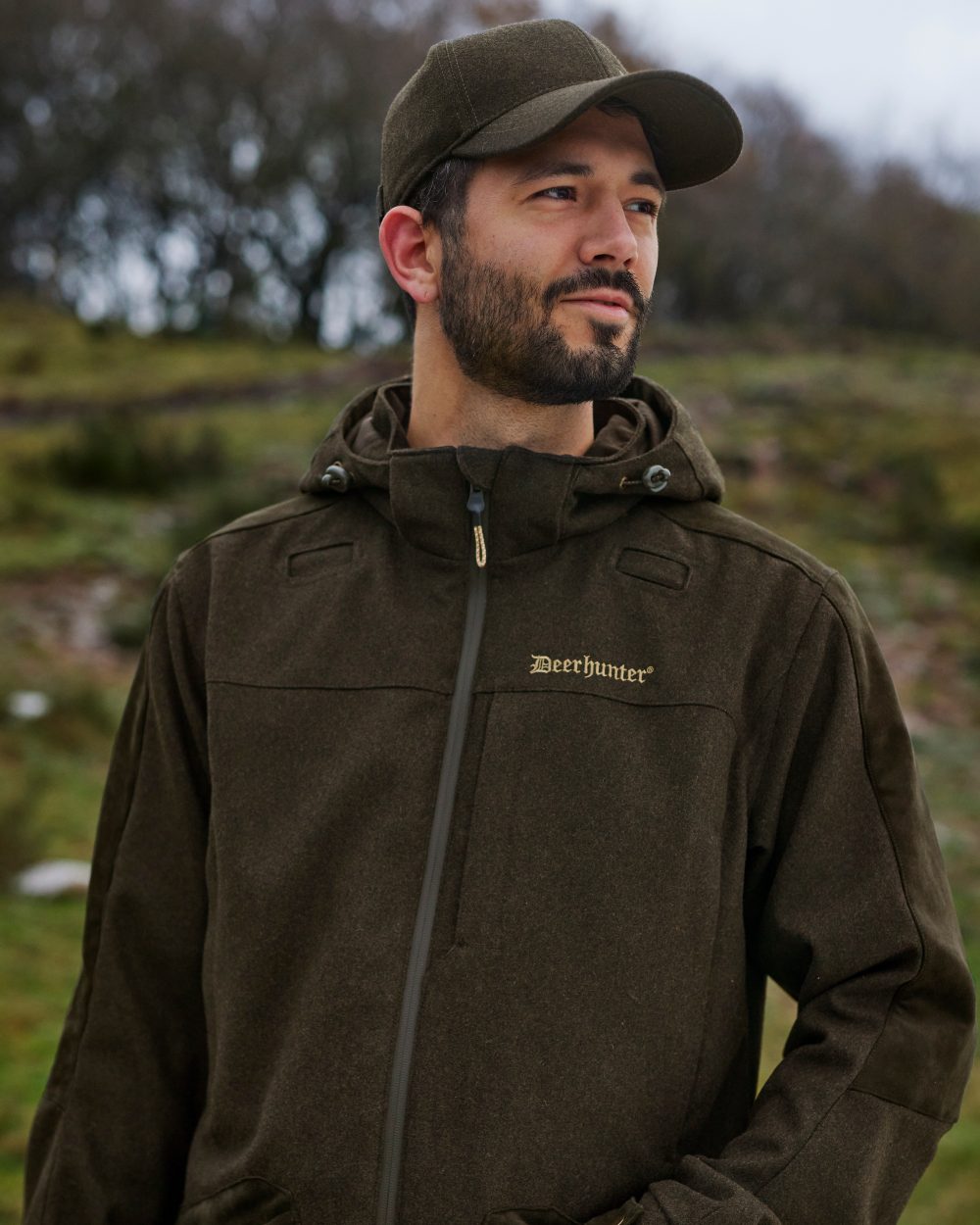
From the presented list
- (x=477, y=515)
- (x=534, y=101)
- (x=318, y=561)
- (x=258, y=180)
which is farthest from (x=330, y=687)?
(x=258, y=180)

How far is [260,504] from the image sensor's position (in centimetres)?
853

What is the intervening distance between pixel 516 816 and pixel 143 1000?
79cm

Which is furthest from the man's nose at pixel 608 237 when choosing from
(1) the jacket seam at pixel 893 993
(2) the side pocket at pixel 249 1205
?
(2) the side pocket at pixel 249 1205

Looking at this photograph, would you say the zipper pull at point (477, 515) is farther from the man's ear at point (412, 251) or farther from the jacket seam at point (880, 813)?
the jacket seam at point (880, 813)

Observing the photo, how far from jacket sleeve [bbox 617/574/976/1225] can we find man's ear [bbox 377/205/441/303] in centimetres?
82

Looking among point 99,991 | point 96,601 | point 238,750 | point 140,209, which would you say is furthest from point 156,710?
point 140,209

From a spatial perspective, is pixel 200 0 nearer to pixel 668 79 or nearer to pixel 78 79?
pixel 78 79

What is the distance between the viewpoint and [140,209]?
24141 mm

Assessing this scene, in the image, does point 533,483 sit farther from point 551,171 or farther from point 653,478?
point 551,171

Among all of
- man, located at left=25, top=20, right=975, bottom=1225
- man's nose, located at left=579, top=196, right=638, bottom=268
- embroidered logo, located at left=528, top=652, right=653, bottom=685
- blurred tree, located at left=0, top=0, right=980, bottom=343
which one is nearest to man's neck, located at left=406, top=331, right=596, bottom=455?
man, located at left=25, top=20, right=975, bottom=1225

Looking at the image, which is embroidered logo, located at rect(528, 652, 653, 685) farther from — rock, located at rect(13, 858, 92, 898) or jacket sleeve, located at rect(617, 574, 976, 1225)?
rock, located at rect(13, 858, 92, 898)

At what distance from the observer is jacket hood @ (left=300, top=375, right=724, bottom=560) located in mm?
1923

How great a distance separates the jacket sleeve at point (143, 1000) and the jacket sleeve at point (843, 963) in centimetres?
88

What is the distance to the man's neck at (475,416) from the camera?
203 cm
